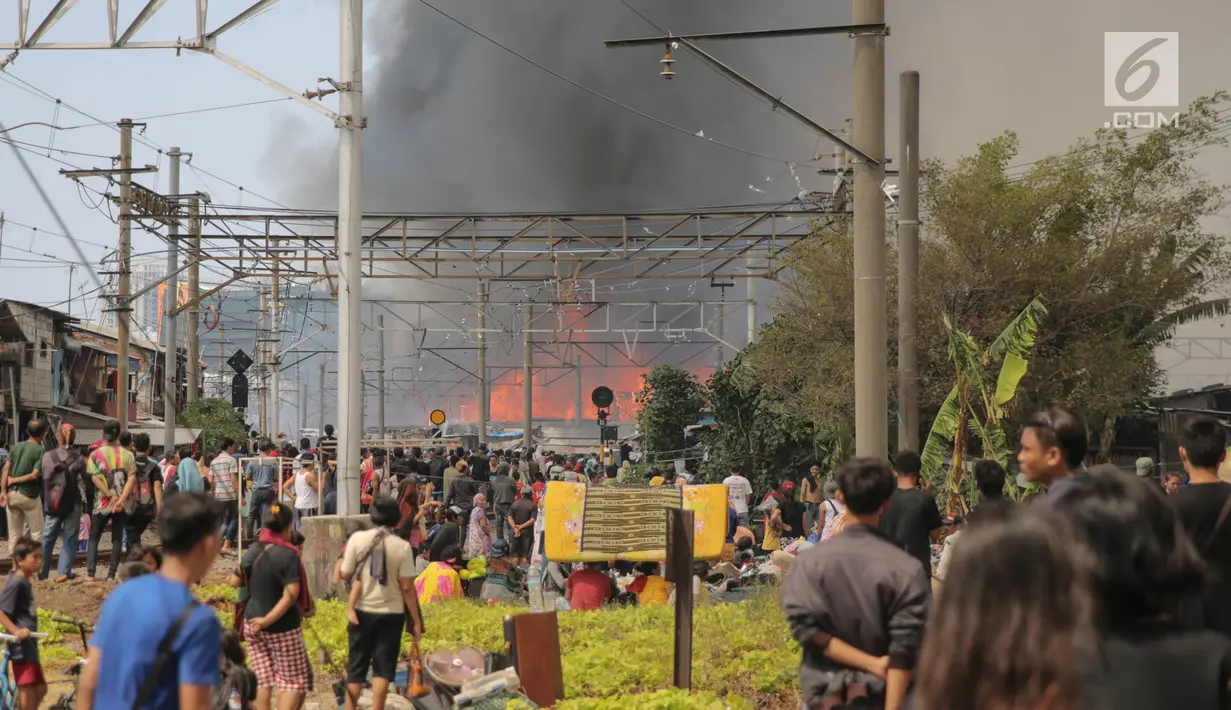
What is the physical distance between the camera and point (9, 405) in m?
31.1

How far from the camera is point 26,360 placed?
106 ft

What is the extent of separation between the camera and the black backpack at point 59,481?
14.1 meters

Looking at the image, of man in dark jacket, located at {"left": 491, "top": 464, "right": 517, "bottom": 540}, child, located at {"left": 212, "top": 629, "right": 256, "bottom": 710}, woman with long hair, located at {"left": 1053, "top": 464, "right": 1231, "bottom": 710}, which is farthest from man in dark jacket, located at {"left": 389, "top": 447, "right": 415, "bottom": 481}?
woman with long hair, located at {"left": 1053, "top": 464, "right": 1231, "bottom": 710}

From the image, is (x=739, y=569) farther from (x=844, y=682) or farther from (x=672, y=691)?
(x=844, y=682)

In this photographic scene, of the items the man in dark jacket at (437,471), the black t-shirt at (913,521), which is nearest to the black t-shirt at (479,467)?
the man in dark jacket at (437,471)

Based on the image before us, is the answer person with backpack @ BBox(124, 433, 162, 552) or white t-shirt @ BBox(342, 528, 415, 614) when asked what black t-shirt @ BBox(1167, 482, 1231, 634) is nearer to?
white t-shirt @ BBox(342, 528, 415, 614)

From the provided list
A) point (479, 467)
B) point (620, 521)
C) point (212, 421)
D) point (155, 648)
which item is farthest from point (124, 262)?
point (155, 648)

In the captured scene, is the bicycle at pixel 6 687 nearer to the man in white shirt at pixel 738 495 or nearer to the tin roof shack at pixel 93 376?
the man in white shirt at pixel 738 495

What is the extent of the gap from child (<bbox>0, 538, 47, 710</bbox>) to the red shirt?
678 centimetres

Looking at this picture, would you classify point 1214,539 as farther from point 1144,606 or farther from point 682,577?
point 682,577

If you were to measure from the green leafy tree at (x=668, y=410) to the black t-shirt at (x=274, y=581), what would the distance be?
92.3 feet

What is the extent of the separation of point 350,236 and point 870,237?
19.6 feet

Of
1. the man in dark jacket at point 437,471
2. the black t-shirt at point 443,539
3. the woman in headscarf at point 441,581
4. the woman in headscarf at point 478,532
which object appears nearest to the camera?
the woman in headscarf at point 441,581

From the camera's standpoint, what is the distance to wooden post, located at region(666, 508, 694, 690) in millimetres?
8133
